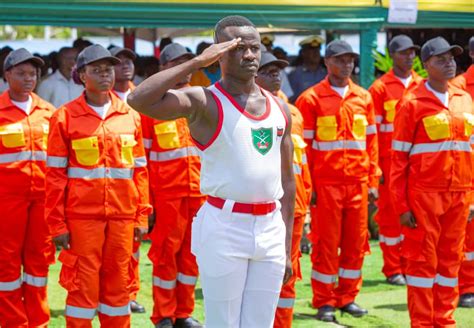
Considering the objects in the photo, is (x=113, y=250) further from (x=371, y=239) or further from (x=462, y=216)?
(x=371, y=239)

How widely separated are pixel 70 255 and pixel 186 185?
1.63m

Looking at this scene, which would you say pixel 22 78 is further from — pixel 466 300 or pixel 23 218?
pixel 466 300

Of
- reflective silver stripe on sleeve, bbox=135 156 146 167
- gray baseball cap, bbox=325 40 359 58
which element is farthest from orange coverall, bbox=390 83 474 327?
reflective silver stripe on sleeve, bbox=135 156 146 167

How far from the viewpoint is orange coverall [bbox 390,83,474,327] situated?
8.02 meters

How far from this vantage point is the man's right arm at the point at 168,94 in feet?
16.9

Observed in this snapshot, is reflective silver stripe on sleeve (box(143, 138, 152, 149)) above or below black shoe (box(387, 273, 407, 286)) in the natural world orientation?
above

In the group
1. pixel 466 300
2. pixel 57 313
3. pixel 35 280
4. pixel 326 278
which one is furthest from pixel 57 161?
pixel 466 300

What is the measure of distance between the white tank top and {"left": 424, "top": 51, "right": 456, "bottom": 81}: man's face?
3070 mm

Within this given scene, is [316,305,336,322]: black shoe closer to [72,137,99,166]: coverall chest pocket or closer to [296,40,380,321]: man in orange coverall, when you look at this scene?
[296,40,380,321]: man in orange coverall

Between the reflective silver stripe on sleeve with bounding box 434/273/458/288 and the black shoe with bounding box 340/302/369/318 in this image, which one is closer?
the reflective silver stripe on sleeve with bounding box 434/273/458/288

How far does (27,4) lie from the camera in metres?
10.6

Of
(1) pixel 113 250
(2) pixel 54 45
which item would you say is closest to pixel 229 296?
(1) pixel 113 250

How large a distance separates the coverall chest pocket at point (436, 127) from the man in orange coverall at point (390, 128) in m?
2.90

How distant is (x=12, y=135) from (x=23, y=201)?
549 millimetres
